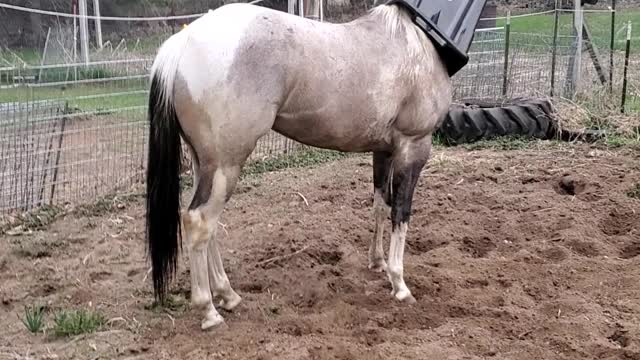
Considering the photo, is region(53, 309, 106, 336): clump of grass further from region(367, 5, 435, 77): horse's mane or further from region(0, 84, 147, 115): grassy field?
region(0, 84, 147, 115): grassy field

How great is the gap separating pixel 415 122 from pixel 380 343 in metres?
1.25

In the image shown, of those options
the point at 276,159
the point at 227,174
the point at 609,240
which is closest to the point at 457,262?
the point at 609,240

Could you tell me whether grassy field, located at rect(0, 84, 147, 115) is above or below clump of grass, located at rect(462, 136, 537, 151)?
above

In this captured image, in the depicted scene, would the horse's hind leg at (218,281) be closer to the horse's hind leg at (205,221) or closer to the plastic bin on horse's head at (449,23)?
the horse's hind leg at (205,221)

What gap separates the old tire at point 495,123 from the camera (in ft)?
25.5

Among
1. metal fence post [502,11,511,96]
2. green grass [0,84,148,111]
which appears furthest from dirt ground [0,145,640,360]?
metal fence post [502,11,511,96]

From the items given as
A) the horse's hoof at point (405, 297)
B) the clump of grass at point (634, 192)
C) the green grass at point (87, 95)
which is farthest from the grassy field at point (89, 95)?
the clump of grass at point (634, 192)

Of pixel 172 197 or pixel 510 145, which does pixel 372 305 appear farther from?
pixel 510 145

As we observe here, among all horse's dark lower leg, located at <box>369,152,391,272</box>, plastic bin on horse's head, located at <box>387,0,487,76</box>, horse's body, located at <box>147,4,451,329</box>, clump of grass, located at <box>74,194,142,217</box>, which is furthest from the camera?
clump of grass, located at <box>74,194,142,217</box>

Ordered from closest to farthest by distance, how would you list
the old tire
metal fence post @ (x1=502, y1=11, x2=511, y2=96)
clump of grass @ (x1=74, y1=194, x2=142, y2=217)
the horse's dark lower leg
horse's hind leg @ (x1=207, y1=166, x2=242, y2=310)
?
horse's hind leg @ (x1=207, y1=166, x2=242, y2=310), the horse's dark lower leg, clump of grass @ (x1=74, y1=194, x2=142, y2=217), the old tire, metal fence post @ (x1=502, y1=11, x2=511, y2=96)

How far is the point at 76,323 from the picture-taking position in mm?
3580

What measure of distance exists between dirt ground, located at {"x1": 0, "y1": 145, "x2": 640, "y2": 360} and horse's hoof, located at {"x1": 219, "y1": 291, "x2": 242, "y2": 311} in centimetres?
4

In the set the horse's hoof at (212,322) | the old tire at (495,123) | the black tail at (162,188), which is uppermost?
the black tail at (162,188)

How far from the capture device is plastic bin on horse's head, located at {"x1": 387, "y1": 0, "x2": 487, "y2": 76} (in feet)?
13.7
